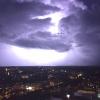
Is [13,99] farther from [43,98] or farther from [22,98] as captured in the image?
[43,98]

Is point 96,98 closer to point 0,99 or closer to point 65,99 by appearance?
point 65,99

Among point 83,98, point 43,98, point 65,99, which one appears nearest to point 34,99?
point 43,98

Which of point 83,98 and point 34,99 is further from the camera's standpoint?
point 83,98

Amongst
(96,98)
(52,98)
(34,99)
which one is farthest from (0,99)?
(96,98)

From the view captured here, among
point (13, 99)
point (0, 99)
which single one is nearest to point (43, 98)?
point (13, 99)

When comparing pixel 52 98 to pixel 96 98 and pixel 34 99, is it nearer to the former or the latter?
pixel 34 99

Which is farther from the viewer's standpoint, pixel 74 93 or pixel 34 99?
pixel 74 93

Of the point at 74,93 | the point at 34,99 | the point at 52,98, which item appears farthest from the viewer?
the point at 74,93

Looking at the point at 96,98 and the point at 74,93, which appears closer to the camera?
the point at 96,98

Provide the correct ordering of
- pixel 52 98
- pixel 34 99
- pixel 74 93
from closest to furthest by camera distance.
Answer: pixel 34 99, pixel 52 98, pixel 74 93
